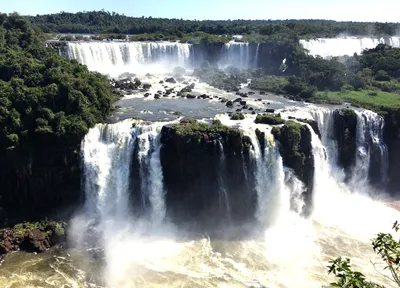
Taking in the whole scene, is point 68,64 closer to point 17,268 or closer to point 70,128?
point 70,128

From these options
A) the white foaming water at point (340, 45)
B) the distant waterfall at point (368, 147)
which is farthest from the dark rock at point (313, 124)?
the white foaming water at point (340, 45)

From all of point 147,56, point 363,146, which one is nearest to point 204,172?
point 363,146

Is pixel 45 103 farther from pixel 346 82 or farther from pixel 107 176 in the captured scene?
pixel 346 82

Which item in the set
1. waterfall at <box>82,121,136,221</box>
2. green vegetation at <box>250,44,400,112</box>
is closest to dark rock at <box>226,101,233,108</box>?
green vegetation at <box>250,44,400,112</box>

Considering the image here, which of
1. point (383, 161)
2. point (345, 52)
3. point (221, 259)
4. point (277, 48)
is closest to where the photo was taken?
point (221, 259)

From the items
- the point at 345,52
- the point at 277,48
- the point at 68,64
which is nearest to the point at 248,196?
the point at 68,64

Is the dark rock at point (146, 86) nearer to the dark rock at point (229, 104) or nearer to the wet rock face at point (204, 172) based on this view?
the dark rock at point (229, 104)
